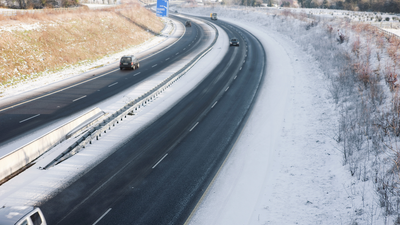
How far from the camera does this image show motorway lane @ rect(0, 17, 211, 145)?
19953mm

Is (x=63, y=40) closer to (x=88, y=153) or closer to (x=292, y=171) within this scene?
(x=88, y=153)

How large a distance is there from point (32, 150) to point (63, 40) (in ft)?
94.2

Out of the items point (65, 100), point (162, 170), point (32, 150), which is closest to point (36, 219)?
point (162, 170)

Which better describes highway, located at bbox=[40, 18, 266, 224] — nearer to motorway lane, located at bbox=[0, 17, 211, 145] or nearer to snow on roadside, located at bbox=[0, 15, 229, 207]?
snow on roadside, located at bbox=[0, 15, 229, 207]

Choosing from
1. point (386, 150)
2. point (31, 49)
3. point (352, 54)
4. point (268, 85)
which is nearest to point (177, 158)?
point (386, 150)

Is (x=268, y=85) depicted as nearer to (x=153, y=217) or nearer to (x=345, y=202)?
(x=345, y=202)

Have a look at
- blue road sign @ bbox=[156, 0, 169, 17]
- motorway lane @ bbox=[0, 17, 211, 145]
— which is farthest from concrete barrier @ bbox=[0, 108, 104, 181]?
blue road sign @ bbox=[156, 0, 169, 17]

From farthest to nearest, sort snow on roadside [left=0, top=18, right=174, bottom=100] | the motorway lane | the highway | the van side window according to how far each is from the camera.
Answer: snow on roadside [left=0, top=18, right=174, bottom=100] → the motorway lane → the highway → the van side window

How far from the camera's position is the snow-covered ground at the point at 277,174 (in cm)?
1232

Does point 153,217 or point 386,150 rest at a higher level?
point 386,150

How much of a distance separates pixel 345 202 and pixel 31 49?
1428 inches

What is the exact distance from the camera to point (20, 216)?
363 inches

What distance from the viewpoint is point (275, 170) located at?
15.9 metres

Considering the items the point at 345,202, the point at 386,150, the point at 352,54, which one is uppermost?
the point at 352,54
